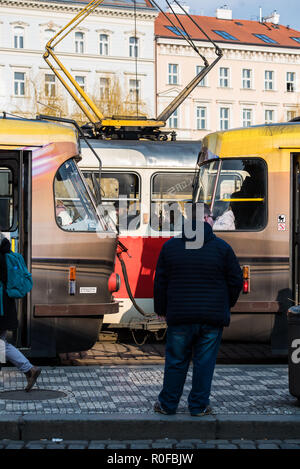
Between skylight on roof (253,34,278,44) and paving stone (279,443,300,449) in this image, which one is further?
skylight on roof (253,34,278,44)

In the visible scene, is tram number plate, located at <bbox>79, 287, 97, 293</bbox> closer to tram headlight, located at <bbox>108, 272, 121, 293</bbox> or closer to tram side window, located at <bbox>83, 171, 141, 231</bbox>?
tram headlight, located at <bbox>108, 272, 121, 293</bbox>

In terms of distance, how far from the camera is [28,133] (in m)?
9.97

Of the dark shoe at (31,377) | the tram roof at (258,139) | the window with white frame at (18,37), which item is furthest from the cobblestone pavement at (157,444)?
the window with white frame at (18,37)

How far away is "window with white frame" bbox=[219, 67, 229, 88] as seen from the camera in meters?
67.4

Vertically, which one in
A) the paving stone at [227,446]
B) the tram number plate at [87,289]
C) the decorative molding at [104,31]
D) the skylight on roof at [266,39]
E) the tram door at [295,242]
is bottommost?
the paving stone at [227,446]

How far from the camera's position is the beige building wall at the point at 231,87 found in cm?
6506

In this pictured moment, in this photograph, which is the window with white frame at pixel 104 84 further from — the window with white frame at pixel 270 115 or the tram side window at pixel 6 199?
the tram side window at pixel 6 199

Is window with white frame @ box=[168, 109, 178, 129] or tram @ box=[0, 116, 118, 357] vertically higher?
window with white frame @ box=[168, 109, 178, 129]

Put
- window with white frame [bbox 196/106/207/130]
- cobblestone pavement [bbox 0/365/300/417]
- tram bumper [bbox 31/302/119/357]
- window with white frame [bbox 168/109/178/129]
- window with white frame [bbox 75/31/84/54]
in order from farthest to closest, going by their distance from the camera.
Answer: window with white frame [bbox 196/106/207/130] → window with white frame [bbox 168/109/178/129] → window with white frame [bbox 75/31/84/54] → tram bumper [bbox 31/302/119/357] → cobblestone pavement [bbox 0/365/300/417]

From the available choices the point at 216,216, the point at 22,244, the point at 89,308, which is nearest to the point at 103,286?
the point at 89,308

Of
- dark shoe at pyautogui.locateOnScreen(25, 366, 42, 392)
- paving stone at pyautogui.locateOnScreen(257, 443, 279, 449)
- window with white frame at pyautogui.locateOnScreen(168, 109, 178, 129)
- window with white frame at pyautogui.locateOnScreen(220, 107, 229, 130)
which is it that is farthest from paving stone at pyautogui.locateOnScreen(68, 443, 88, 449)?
window with white frame at pyautogui.locateOnScreen(220, 107, 229, 130)

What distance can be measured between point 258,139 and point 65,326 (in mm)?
3305

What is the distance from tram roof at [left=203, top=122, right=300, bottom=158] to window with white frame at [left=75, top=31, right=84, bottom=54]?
53.0 metres

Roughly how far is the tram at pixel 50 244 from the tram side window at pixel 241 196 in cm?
150
